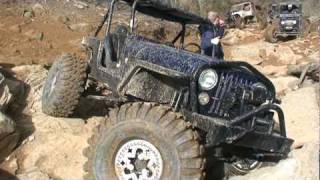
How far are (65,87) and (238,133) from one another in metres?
2.90

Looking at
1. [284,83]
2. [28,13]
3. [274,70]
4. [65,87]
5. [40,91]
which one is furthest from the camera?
[28,13]

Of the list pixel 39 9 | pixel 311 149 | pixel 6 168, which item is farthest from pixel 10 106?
pixel 39 9

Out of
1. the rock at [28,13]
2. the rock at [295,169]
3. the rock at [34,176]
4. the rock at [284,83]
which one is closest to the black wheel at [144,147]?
the rock at [34,176]

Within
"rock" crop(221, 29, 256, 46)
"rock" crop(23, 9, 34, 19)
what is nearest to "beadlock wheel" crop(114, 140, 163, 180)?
"rock" crop(23, 9, 34, 19)

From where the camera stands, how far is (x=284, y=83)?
13.6 metres

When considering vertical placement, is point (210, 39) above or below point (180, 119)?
above

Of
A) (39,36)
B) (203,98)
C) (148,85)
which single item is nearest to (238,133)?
(203,98)

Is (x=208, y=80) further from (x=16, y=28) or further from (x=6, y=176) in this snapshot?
(x=16, y=28)

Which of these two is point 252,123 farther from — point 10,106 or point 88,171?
point 10,106

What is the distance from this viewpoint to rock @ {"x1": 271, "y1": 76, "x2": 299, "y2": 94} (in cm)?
1309

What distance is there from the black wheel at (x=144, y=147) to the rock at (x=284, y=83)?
7.06m

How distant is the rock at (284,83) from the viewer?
43.0ft

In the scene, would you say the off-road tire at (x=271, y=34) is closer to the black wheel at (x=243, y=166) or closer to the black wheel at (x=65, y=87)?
the black wheel at (x=65, y=87)

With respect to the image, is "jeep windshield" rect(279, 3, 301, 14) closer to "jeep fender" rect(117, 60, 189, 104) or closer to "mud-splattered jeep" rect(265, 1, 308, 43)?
"mud-splattered jeep" rect(265, 1, 308, 43)
